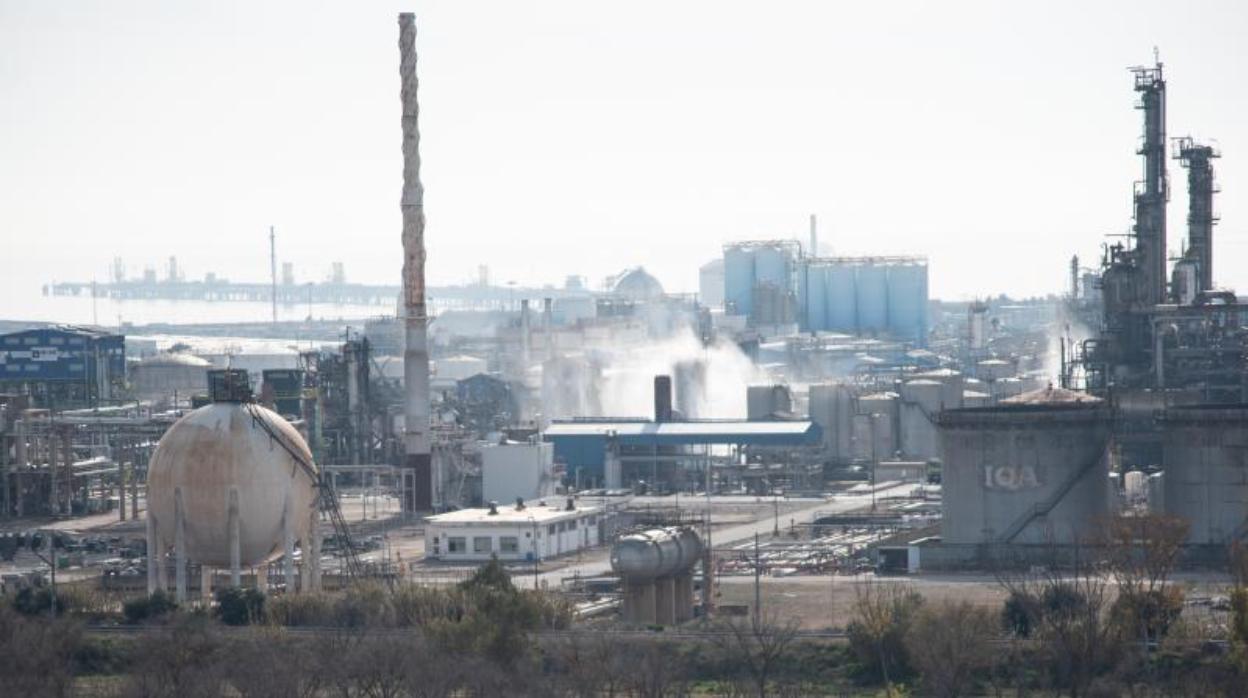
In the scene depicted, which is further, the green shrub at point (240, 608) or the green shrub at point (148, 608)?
the green shrub at point (148, 608)

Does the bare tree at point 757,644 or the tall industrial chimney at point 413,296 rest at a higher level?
the tall industrial chimney at point 413,296

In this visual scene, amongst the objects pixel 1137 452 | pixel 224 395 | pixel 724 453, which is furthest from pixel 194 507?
pixel 724 453

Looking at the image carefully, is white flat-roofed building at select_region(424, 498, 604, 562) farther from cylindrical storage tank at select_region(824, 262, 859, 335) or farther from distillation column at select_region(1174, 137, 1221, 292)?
cylindrical storage tank at select_region(824, 262, 859, 335)

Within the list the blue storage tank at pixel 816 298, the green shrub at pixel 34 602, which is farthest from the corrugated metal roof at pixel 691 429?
the blue storage tank at pixel 816 298

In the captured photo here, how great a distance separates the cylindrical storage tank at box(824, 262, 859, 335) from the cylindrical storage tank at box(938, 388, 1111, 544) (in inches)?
4006

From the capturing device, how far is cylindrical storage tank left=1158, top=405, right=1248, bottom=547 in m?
49.8

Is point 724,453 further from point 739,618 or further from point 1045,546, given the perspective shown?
point 739,618

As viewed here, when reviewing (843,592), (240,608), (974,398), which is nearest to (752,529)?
(843,592)

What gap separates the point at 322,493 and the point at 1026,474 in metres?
13.9

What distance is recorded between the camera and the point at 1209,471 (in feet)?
165

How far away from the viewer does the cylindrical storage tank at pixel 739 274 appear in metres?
155

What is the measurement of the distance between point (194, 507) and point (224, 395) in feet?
7.71

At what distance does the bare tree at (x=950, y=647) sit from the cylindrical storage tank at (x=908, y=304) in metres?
115

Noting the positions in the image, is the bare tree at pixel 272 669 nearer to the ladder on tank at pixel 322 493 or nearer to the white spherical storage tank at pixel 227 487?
the white spherical storage tank at pixel 227 487
